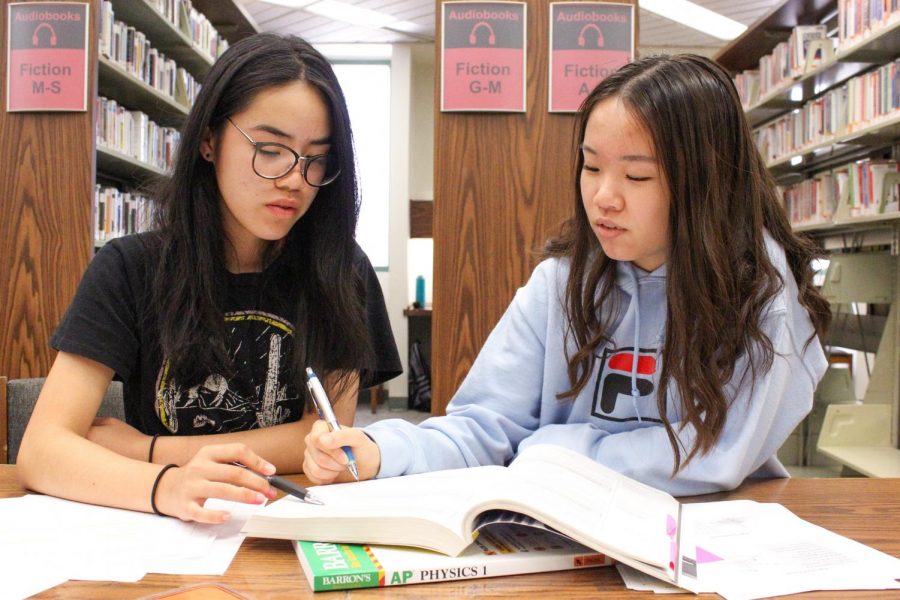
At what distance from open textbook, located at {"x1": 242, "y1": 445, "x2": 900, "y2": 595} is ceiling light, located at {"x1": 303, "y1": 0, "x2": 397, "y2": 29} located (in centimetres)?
553

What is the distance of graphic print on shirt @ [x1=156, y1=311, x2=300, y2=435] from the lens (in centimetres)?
123

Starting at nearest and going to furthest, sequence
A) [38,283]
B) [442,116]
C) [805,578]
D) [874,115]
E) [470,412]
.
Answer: [805,578] < [470,412] < [442,116] < [38,283] < [874,115]

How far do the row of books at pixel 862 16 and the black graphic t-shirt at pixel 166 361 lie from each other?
2.97 meters

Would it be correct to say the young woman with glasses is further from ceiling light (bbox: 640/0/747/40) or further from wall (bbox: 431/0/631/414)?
ceiling light (bbox: 640/0/747/40)

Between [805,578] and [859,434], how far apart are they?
3.26m

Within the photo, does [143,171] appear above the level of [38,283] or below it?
above

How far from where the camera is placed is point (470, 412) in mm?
1203

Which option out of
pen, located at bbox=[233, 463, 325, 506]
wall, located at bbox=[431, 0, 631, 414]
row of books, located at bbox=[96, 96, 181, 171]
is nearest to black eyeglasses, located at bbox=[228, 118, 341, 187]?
pen, located at bbox=[233, 463, 325, 506]

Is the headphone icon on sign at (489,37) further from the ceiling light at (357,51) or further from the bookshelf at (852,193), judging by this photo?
the ceiling light at (357,51)

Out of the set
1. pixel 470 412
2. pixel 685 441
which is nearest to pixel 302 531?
pixel 470 412

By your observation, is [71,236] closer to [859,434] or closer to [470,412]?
[470,412]

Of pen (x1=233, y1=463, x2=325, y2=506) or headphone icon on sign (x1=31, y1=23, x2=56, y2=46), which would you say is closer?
pen (x1=233, y1=463, x2=325, y2=506)

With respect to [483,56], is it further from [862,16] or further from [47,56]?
[862,16]

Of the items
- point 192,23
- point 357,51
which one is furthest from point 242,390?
point 357,51
